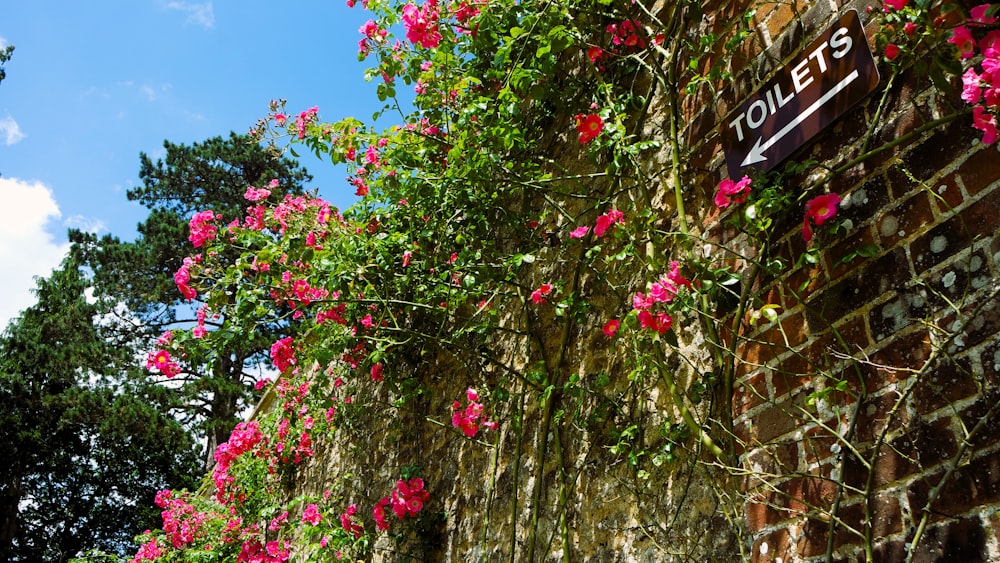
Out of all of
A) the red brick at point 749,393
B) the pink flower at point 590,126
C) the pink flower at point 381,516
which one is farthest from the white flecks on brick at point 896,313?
the pink flower at point 381,516

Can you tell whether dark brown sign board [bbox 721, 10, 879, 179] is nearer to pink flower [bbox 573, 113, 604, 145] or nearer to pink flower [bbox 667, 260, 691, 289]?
pink flower [bbox 667, 260, 691, 289]

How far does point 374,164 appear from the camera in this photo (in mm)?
3582

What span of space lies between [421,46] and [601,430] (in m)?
1.84

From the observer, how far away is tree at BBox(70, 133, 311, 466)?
14.2 meters

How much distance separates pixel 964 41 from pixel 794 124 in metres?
0.46

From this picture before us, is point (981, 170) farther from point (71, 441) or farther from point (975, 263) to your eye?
point (71, 441)

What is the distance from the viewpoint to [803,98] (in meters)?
1.84

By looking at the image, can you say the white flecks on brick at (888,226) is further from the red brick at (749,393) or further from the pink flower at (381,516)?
the pink flower at (381,516)

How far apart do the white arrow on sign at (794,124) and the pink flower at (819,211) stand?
23 centimetres

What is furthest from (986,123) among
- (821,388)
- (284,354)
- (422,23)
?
(284,354)

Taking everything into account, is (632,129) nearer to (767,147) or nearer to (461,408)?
(767,147)

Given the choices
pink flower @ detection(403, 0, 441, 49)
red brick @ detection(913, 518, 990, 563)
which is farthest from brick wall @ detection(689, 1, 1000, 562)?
pink flower @ detection(403, 0, 441, 49)

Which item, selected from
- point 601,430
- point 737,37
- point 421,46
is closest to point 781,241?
point 737,37

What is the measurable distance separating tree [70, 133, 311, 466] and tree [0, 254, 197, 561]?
0.48 meters
